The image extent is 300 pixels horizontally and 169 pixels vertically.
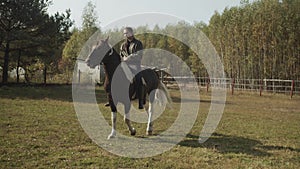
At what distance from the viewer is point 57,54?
25.7 meters

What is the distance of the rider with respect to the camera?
24.5 feet

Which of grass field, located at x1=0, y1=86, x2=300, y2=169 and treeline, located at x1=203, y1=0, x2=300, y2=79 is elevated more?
treeline, located at x1=203, y1=0, x2=300, y2=79

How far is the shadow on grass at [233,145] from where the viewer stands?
6574 mm

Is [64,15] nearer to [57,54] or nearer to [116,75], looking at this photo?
[57,54]

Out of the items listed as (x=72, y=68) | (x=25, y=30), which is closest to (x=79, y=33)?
(x=72, y=68)

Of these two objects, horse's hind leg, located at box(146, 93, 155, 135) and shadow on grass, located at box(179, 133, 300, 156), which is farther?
horse's hind leg, located at box(146, 93, 155, 135)

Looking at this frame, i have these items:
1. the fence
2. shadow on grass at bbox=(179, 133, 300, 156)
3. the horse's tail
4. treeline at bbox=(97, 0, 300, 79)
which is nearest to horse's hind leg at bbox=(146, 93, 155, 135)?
the horse's tail

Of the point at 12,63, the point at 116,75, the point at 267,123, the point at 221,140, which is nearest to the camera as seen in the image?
the point at 116,75

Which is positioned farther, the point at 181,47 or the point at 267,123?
the point at 181,47

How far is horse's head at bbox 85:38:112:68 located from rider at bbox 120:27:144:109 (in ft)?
2.15

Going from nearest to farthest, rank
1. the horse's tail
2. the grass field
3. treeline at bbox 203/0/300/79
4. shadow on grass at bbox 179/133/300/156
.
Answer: the grass field < shadow on grass at bbox 179/133/300/156 < the horse's tail < treeline at bbox 203/0/300/79

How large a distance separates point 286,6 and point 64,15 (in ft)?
75.4

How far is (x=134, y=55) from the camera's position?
24.5 ft

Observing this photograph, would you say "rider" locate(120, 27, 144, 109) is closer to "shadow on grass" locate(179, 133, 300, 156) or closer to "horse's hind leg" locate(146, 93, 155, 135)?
"horse's hind leg" locate(146, 93, 155, 135)
